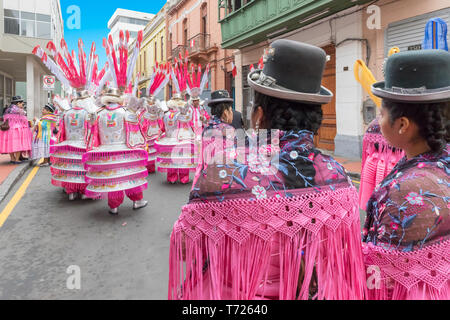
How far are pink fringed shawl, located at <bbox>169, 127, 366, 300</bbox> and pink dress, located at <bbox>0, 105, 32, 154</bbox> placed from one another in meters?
9.39

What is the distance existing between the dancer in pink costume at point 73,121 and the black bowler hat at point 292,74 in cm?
446

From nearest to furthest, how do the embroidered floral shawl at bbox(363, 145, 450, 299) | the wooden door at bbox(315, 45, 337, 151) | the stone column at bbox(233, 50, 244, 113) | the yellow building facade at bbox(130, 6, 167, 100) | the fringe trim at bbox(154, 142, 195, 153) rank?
the embroidered floral shawl at bbox(363, 145, 450, 299) < the fringe trim at bbox(154, 142, 195, 153) < the wooden door at bbox(315, 45, 337, 151) < the stone column at bbox(233, 50, 244, 113) < the yellow building facade at bbox(130, 6, 167, 100)

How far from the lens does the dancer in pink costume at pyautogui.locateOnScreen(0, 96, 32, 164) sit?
8.62 m

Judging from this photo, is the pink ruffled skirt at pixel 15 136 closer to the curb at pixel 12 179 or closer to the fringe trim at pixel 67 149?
the curb at pixel 12 179

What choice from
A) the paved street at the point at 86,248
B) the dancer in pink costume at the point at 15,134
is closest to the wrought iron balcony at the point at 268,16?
the paved street at the point at 86,248

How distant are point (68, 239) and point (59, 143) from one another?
7.44ft

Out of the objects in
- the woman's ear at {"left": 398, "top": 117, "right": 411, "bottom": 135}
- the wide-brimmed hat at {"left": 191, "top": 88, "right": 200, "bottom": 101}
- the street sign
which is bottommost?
the woman's ear at {"left": 398, "top": 117, "right": 411, "bottom": 135}

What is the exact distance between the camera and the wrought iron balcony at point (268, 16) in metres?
9.57

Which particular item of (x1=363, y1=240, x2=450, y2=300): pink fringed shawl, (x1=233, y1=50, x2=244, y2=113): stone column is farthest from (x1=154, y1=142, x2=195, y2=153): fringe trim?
(x1=233, y1=50, x2=244, y2=113): stone column

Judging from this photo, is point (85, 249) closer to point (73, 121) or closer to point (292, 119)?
point (73, 121)

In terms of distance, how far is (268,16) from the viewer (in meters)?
11.9

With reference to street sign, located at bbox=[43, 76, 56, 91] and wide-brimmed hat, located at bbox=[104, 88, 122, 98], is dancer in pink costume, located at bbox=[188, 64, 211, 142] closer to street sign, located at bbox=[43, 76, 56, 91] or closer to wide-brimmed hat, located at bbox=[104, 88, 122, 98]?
wide-brimmed hat, located at bbox=[104, 88, 122, 98]

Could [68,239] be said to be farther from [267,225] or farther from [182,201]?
[267,225]
